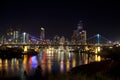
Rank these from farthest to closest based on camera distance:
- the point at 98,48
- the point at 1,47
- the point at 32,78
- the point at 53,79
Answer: the point at 98,48 < the point at 1,47 < the point at 32,78 < the point at 53,79

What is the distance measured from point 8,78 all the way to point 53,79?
418 inches

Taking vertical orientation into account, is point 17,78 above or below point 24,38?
below

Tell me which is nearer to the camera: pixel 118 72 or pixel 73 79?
pixel 73 79

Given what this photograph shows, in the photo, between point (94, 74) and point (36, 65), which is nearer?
point (94, 74)

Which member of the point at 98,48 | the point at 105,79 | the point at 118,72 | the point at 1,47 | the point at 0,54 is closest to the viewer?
the point at 105,79

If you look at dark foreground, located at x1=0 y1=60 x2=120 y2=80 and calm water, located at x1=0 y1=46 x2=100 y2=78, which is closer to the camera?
dark foreground, located at x1=0 y1=60 x2=120 y2=80

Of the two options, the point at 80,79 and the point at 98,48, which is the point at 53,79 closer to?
the point at 80,79

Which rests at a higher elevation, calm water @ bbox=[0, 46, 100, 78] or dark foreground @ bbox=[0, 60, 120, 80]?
dark foreground @ bbox=[0, 60, 120, 80]

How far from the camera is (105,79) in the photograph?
12695mm

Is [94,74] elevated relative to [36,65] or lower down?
elevated

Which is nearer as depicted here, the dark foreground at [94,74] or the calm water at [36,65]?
the dark foreground at [94,74]

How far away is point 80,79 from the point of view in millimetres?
12758

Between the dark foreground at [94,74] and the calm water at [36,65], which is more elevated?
the dark foreground at [94,74]

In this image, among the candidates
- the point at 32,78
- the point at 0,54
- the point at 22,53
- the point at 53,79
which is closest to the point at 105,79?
the point at 53,79
